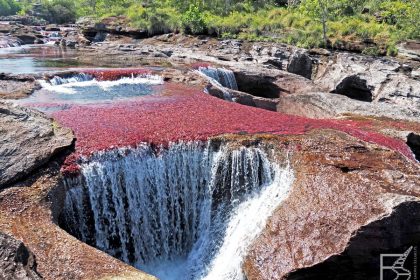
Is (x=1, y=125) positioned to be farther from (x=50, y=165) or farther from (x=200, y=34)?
(x=200, y=34)

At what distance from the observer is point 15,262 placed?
765 cm

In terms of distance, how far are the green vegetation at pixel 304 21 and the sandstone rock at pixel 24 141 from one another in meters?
29.1

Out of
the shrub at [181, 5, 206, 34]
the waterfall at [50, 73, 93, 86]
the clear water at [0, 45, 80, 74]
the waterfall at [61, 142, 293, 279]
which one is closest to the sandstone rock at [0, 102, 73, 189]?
the waterfall at [61, 142, 293, 279]

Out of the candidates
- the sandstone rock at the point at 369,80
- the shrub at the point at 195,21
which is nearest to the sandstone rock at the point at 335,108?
the sandstone rock at the point at 369,80

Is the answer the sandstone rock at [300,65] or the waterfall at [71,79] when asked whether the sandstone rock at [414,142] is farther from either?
the waterfall at [71,79]

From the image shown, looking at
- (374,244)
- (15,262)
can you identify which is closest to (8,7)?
(15,262)

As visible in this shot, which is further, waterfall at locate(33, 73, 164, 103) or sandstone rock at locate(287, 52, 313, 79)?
sandstone rock at locate(287, 52, 313, 79)

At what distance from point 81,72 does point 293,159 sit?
16482 millimetres

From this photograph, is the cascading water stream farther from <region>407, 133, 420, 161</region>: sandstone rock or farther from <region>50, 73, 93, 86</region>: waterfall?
<region>407, 133, 420, 161</region>: sandstone rock

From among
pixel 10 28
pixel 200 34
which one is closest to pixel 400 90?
pixel 200 34

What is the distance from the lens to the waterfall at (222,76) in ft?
90.2

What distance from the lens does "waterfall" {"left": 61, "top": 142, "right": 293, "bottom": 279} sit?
1207 centimetres

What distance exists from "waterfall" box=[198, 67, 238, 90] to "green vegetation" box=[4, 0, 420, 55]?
1246 cm

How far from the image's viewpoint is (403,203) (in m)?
10.5
